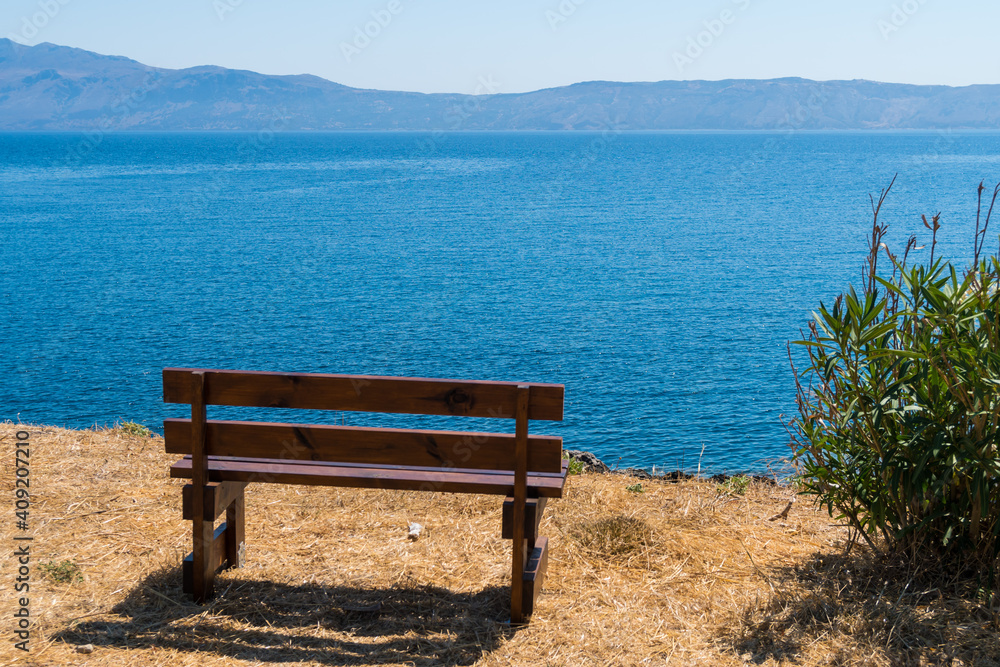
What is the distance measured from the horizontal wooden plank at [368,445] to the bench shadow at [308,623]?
91 centimetres

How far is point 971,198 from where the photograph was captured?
65.5 meters

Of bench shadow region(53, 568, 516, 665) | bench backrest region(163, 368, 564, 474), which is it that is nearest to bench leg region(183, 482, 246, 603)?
bench shadow region(53, 568, 516, 665)

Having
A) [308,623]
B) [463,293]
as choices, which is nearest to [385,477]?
[308,623]

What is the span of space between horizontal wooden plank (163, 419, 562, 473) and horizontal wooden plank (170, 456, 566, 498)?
120mm

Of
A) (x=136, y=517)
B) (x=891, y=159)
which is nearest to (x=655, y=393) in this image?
(x=136, y=517)

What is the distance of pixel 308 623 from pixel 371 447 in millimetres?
1094

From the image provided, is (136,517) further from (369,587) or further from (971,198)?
(971,198)

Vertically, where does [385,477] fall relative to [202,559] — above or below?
above

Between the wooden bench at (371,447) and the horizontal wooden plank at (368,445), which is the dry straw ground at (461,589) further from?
the horizontal wooden plank at (368,445)

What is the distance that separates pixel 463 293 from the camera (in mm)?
32688

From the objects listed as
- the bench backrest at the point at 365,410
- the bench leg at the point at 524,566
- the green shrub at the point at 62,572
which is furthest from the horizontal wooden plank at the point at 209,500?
the bench leg at the point at 524,566

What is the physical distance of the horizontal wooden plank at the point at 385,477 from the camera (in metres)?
4.85

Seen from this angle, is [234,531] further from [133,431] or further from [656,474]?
[656,474]

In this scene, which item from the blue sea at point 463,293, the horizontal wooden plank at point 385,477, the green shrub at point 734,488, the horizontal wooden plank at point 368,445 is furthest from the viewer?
the blue sea at point 463,293
